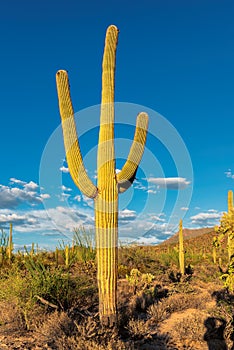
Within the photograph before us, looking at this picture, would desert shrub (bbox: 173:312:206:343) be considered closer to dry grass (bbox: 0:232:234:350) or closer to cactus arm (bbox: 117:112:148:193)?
dry grass (bbox: 0:232:234:350)

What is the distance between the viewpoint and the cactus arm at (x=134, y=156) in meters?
7.52

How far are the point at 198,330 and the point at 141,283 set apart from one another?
4243 millimetres

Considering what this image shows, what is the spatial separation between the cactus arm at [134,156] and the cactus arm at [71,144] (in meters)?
0.68

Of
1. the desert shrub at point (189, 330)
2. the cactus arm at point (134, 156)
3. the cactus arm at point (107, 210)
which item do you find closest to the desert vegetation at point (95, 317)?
the desert shrub at point (189, 330)

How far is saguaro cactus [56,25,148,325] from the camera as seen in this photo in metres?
6.93

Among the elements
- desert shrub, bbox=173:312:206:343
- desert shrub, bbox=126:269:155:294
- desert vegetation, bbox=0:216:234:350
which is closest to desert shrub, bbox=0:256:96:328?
desert vegetation, bbox=0:216:234:350

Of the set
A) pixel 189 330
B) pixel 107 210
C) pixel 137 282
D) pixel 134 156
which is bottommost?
pixel 189 330

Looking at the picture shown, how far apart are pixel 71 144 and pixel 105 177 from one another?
948 millimetres

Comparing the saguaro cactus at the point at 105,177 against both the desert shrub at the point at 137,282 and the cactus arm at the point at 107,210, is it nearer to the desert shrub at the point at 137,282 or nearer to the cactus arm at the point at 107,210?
the cactus arm at the point at 107,210

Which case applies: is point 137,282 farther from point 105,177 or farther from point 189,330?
point 105,177

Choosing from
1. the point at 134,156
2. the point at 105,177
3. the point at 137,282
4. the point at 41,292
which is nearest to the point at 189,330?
the point at 41,292

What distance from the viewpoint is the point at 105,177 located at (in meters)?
7.18

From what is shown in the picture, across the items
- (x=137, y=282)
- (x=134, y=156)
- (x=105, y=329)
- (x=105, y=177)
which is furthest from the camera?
(x=137, y=282)

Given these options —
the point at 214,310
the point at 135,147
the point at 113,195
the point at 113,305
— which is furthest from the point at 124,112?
the point at 214,310
